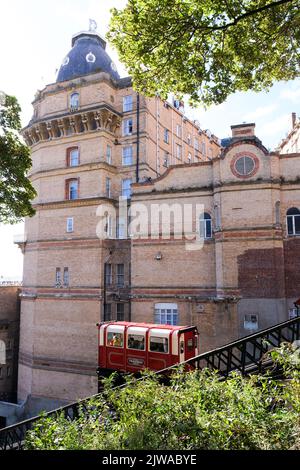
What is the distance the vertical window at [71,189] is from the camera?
27.7 metres

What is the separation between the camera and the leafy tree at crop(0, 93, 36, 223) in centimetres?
1516

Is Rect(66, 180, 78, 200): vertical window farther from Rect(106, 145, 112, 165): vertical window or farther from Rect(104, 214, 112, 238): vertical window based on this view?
Rect(104, 214, 112, 238): vertical window

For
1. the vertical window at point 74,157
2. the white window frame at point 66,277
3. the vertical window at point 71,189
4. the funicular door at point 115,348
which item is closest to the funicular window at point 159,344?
the funicular door at point 115,348

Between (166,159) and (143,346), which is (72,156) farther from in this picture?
(143,346)

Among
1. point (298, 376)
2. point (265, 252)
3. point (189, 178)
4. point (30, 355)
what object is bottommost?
point (30, 355)

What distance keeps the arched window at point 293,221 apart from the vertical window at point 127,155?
13122 millimetres

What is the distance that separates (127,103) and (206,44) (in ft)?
53.9

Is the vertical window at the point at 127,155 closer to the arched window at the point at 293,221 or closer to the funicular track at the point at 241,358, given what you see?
the arched window at the point at 293,221

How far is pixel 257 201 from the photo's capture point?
2136cm

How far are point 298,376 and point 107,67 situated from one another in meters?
30.2

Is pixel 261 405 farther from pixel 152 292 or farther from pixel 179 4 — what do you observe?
pixel 152 292

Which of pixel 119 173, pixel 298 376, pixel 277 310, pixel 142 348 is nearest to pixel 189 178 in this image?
pixel 119 173

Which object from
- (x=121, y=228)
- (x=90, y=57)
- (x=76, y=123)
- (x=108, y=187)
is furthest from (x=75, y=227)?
(x=90, y=57)

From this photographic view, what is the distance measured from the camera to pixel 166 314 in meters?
23.0
